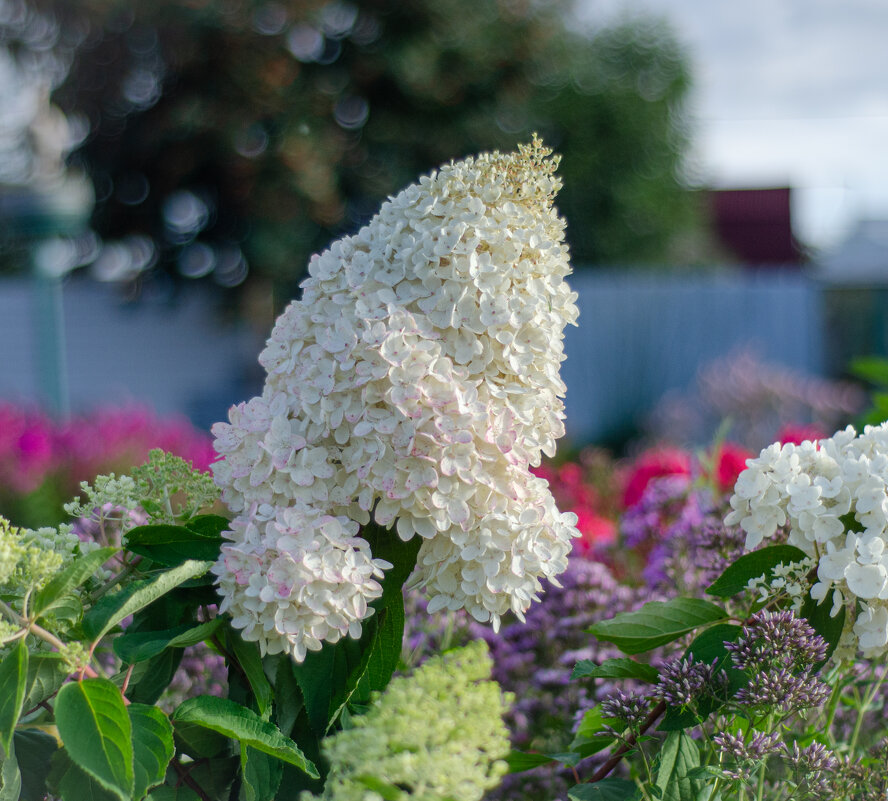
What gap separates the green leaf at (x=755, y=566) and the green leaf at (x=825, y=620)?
0.06m

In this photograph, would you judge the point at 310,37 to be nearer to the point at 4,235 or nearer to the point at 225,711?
the point at 4,235

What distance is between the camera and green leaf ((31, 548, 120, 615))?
94 cm

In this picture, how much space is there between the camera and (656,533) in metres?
2.14

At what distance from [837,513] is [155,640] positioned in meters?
0.80

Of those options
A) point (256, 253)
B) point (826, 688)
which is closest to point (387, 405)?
point (826, 688)

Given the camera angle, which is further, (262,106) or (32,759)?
(262,106)

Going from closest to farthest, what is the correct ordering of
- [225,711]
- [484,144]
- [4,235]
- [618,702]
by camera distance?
[225,711]
[618,702]
[484,144]
[4,235]

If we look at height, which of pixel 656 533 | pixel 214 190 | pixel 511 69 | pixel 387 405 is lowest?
pixel 656 533

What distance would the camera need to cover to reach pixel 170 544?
1083mm

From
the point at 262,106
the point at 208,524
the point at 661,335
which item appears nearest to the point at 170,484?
the point at 208,524

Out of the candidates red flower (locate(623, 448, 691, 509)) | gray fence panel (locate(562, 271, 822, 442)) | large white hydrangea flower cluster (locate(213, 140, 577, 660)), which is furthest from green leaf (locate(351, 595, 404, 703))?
gray fence panel (locate(562, 271, 822, 442))

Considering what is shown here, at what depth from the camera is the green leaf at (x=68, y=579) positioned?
36.9 inches

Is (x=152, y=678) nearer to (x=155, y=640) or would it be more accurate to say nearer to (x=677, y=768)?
(x=155, y=640)

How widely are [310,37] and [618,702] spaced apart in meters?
11.0
